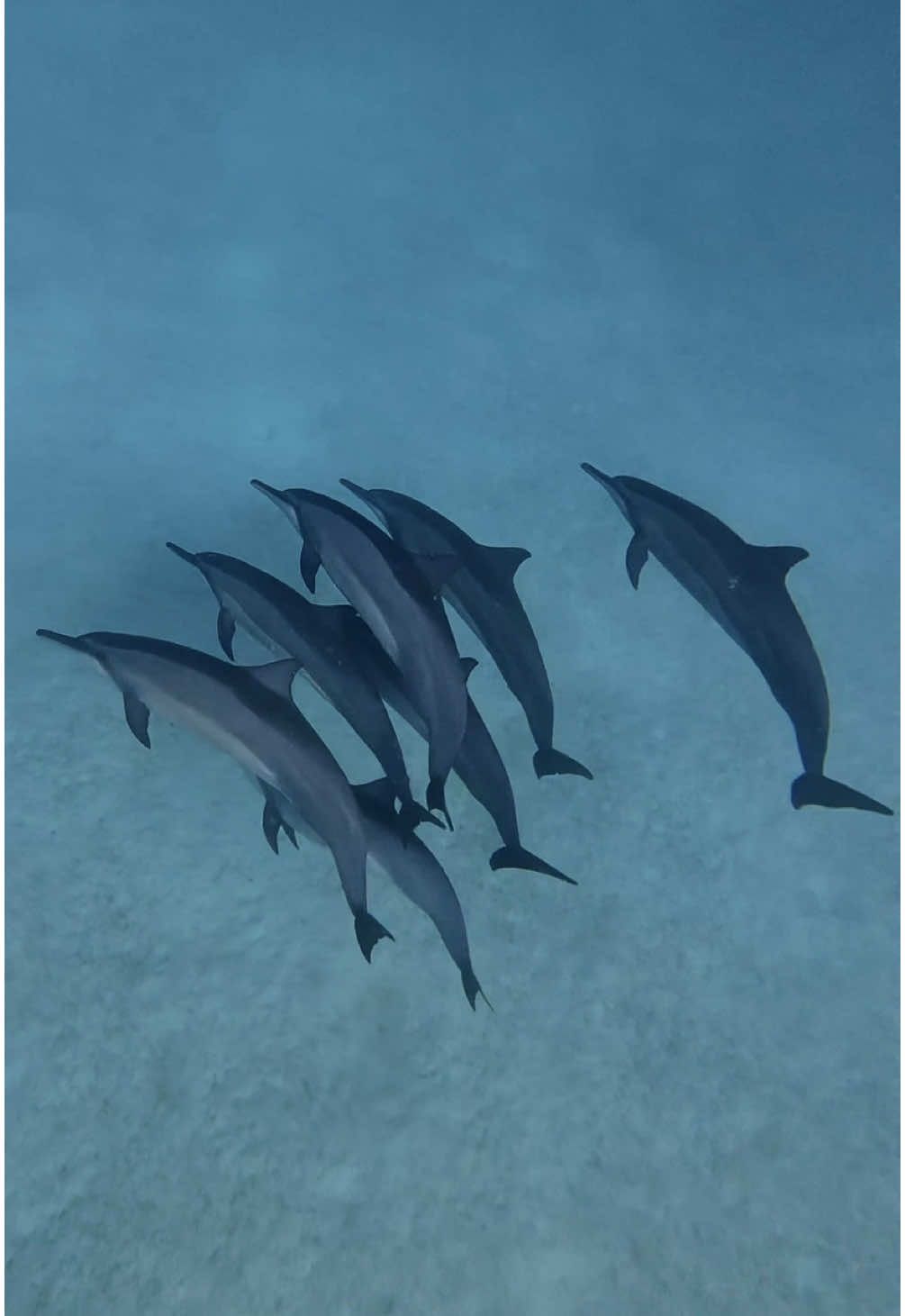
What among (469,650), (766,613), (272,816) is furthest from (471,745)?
(469,650)

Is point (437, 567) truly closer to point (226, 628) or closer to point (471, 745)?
point (471, 745)

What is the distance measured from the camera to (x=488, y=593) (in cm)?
394

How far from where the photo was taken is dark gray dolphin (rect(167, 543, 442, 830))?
Answer: 12.3 ft

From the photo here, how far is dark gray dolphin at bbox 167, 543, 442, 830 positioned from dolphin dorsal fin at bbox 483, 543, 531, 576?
65 centimetres

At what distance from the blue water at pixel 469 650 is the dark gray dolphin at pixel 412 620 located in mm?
1569

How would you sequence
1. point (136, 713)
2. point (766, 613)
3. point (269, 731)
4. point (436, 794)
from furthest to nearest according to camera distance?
point (136, 713) < point (766, 613) < point (436, 794) < point (269, 731)

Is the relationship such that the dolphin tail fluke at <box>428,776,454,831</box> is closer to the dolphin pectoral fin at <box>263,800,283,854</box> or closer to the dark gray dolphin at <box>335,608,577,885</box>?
the dark gray dolphin at <box>335,608,577,885</box>

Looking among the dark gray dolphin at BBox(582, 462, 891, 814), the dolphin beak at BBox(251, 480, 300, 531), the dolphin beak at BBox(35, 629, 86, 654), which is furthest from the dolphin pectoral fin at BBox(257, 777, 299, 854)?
the dark gray dolphin at BBox(582, 462, 891, 814)

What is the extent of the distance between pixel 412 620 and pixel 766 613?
1403 mm

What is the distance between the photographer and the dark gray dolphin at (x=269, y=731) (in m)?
3.45

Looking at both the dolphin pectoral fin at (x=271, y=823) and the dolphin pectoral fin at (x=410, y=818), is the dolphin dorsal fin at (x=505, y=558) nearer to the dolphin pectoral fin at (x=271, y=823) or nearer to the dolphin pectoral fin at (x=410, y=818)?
the dolphin pectoral fin at (x=410, y=818)

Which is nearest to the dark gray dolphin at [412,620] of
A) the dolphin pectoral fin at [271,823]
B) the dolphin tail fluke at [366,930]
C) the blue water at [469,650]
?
the dolphin tail fluke at [366,930]

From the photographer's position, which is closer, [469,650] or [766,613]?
[766,613]

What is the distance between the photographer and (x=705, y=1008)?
4699mm
